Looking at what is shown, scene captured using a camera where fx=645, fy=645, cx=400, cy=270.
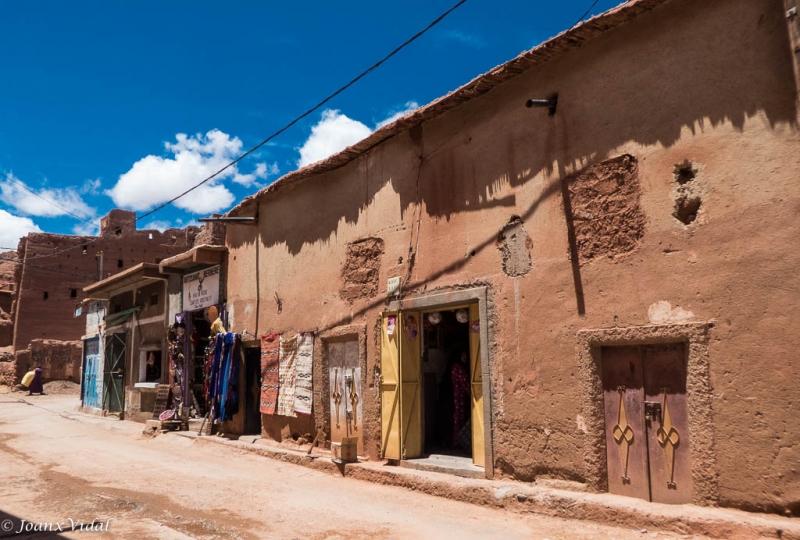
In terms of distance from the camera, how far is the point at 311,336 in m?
10.5

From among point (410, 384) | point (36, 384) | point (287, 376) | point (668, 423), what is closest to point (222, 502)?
point (410, 384)

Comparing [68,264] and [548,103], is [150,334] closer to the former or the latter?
[548,103]

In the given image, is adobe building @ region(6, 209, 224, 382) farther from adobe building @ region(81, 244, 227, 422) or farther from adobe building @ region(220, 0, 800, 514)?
adobe building @ region(220, 0, 800, 514)

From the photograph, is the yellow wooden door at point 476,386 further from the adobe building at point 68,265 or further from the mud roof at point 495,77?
the adobe building at point 68,265

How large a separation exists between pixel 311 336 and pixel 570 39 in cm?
603

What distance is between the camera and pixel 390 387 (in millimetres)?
8828

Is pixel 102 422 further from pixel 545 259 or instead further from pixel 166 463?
pixel 545 259

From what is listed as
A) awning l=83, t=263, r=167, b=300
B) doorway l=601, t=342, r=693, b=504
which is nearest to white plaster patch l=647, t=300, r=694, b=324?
doorway l=601, t=342, r=693, b=504

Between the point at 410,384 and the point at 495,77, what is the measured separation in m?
4.12

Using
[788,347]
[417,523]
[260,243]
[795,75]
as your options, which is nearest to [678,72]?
[795,75]

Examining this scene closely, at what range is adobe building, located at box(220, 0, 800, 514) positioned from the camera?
17.6 ft

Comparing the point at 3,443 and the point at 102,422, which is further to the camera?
the point at 102,422

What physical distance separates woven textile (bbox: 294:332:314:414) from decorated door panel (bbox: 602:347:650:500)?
5311mm

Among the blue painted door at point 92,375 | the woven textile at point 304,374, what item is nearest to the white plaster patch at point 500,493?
the woven textile at point 304,374
